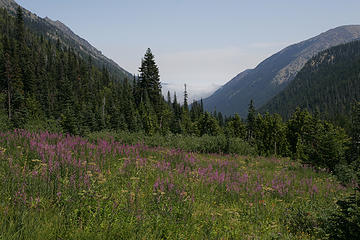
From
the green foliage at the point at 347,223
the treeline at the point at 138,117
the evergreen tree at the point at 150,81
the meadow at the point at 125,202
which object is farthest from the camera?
the evergreen tree at the point at 150,81

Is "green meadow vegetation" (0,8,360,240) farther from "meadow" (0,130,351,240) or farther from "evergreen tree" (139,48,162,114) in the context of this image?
"evergreen tree" (139,48,162,114)

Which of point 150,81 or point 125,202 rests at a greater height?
point 150,81

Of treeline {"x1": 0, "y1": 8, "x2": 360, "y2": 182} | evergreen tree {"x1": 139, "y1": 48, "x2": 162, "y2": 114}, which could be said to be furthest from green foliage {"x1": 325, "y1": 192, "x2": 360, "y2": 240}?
evergreen tree {"x1": 139, "y1": 48, "x2": 162, "y2": 114}

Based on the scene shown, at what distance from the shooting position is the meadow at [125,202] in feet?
8.92

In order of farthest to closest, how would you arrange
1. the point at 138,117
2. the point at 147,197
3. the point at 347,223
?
the point at 138,117, the point at 147,197, the point at 347,223

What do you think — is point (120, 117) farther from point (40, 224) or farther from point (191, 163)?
point (40, 224)

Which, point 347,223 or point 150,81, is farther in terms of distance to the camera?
point 150,81

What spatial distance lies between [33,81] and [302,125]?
248 feet

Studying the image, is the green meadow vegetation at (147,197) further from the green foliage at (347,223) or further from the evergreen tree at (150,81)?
the evergreen tree at (150,81)

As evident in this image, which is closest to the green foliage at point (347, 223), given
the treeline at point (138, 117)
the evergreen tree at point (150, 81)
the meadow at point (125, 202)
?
the meadow at point (125, 202)

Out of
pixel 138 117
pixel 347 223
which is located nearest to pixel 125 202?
pixel 347 223

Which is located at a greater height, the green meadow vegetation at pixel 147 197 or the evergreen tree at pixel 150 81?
the evergreen tree at pixel 150 81

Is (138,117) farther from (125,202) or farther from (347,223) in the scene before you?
(347,223)

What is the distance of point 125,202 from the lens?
3660mm
